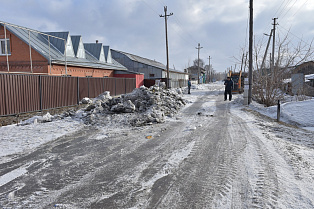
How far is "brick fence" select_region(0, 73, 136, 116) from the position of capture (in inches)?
350

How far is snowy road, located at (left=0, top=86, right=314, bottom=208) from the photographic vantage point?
2877 millimetres

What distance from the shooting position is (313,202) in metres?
2.78

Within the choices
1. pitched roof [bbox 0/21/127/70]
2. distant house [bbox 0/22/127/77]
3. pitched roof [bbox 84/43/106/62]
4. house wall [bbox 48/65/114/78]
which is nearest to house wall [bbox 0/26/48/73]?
distant house [bbox 0/22/127/77]

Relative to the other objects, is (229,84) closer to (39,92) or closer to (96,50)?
(39,92)

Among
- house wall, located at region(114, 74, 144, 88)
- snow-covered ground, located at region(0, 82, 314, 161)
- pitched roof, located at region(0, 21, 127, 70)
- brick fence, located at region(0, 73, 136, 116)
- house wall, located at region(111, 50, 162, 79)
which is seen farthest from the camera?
house wall, located at region(111, 50, 162, 79)

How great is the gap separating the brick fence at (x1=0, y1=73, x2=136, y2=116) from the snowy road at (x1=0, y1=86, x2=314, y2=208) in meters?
4.94

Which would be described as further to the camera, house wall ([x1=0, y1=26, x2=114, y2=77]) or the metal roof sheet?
the metal roof sheet

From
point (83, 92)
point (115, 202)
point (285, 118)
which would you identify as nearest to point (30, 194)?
point (115, 202)

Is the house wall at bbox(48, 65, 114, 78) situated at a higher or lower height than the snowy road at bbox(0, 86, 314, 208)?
higher

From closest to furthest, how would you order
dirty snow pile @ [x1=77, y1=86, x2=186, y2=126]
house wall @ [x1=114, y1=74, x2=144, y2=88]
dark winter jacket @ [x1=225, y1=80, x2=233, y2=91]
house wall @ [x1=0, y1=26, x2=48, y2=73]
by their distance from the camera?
dirty snow pile @ [x1=77, y1=86, x2=186, y2=126]
dark winter jacket @ [x1=225, y1=80, x2=233, y2=91]
house wall @ [x1=0, y1=26, x2=48, y2=73]
house wall @ [x1=114, y1=74, x2=144, y2=88]

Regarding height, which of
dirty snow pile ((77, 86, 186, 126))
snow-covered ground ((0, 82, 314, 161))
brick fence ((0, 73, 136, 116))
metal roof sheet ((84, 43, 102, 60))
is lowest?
snow-covered ground ((0, 82, 314, 161))

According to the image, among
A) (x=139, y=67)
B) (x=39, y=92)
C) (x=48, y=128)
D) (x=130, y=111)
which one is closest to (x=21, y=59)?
(x=39, y=92)

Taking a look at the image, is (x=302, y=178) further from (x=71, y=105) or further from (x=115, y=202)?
(x=71, y=105)

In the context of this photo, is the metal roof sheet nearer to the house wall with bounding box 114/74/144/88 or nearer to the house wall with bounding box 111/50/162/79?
the house wall with bounding box 114/74/144/88
